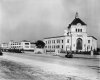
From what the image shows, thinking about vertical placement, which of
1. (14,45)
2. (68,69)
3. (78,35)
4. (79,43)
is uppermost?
(78,35)

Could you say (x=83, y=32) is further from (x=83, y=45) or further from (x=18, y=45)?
(x=18, y=45)

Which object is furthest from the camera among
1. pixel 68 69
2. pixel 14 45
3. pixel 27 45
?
pixel 14 45

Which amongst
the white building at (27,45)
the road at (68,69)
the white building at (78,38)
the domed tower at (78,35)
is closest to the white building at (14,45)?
the white building at (27,45)

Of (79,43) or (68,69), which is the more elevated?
(79,43)

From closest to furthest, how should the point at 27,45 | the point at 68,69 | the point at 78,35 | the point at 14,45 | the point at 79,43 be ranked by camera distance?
the point at 68,69 → the point at 78,35 → the point at 79,43 → the point at 27,45 → the point at 14,45

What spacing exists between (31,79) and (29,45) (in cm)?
14525

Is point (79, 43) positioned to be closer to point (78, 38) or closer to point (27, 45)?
point (78, 38)

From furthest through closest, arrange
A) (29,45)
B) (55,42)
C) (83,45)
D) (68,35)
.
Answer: (29,45) → (55,42) → (68,35) → (83,45)

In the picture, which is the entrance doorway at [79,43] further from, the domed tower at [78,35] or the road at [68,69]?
the road at [68,69]

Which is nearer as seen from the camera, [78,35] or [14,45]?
[78,35]

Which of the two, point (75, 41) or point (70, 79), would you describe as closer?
point (70, 79)

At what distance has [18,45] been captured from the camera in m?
159

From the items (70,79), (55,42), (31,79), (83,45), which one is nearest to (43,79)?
(31,79)

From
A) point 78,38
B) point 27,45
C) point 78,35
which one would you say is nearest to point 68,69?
point 78,35
